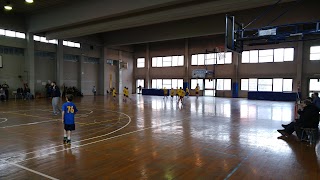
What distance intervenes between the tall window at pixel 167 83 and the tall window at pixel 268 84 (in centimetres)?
994

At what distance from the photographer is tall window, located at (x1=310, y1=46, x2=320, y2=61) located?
87.2 ft

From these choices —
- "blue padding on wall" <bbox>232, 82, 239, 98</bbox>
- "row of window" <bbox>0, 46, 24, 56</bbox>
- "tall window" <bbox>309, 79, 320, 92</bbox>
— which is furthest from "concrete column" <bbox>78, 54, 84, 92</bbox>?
"tall window" <bbox>309, 79, 320, 92</bbox>

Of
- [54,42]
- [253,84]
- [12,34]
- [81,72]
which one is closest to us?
[12,34]

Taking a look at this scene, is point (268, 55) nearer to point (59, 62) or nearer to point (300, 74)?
point (300, 74)

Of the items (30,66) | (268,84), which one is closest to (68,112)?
(30,66)

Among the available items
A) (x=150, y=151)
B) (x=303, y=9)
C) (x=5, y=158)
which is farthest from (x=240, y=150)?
(x=303, y=9)

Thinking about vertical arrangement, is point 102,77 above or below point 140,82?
above

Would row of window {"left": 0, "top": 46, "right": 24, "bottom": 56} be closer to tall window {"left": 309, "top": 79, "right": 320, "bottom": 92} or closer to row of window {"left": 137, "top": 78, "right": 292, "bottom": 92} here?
row of window {"left": 137, "top": 78, "right": 292, "bottom": 92}

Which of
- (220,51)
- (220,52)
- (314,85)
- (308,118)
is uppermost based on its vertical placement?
(220,51)

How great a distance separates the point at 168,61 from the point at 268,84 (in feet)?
50.2

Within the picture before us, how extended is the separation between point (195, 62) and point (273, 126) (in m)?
26.0

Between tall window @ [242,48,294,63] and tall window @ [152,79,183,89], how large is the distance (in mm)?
10546

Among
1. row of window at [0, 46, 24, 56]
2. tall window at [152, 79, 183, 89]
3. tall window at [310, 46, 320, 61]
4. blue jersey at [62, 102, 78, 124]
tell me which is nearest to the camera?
blue jersey at [62, 102, 78, 124]

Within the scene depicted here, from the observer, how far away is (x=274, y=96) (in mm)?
25922
